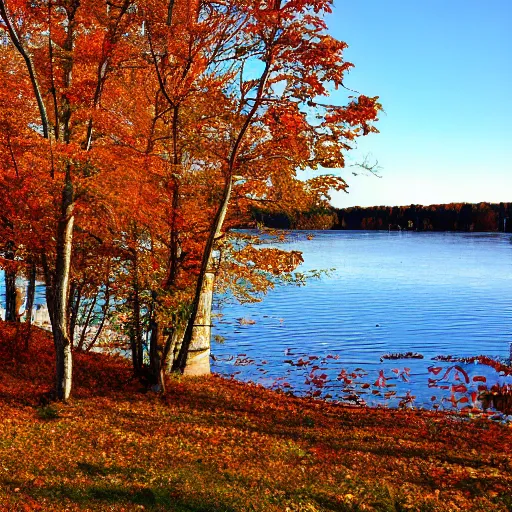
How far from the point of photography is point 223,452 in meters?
12.6

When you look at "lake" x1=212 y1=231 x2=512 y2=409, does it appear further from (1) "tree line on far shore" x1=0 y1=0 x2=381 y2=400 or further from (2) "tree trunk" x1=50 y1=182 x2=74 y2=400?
(2) "tree trunk" x1=50 y1=182 x2=74 y2=400

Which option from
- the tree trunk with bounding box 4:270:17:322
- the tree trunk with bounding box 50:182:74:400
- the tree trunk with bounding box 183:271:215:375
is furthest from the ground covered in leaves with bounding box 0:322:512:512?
the tree trunk with bounding box 4:270:17:322

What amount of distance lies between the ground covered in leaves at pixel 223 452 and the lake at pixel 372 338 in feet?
19.7

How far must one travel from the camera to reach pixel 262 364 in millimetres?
29328

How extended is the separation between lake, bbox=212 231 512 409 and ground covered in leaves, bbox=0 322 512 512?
5.99 meters

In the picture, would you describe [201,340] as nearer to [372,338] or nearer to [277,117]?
[277,117]

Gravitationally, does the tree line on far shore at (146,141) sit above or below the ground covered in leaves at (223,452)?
above

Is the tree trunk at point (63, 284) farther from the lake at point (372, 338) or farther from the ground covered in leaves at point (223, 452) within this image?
the lake at point (372, 338)

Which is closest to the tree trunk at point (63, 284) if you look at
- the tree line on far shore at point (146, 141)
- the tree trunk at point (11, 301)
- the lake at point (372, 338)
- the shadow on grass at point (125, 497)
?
the tree line on far shore at point (146, 141)

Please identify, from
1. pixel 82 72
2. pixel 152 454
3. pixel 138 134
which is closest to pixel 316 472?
pixel 152 454

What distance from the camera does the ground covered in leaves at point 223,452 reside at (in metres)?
10.1

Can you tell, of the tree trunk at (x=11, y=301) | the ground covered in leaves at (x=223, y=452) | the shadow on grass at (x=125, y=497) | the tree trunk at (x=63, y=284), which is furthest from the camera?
the tree trunk at (x=11, y=301)

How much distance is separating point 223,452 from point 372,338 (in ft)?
84.3

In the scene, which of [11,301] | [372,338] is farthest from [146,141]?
[372,338]
